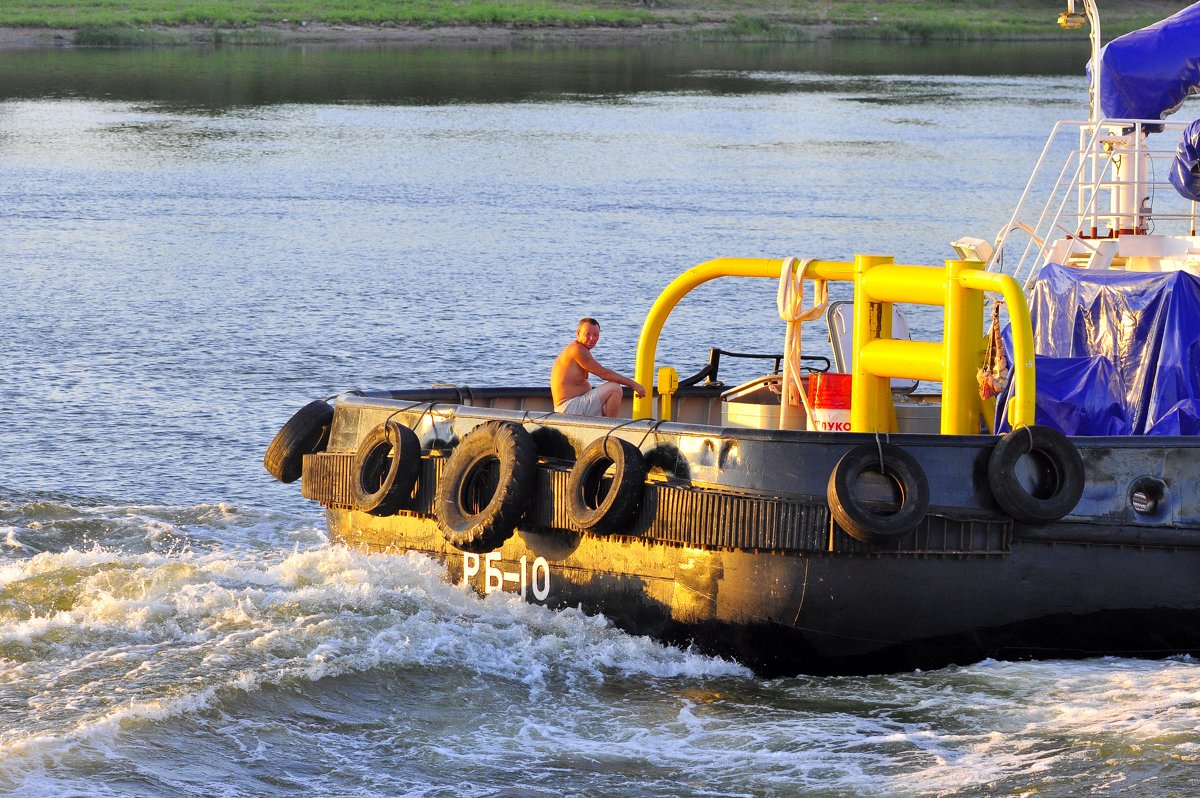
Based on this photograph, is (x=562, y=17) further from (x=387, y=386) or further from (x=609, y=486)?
(x=609, y=486)

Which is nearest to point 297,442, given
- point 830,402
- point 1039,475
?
point 830,402

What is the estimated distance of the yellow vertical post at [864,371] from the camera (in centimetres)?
1080

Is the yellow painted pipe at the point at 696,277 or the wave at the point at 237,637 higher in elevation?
the yellow painted pipe at the point at 696,277

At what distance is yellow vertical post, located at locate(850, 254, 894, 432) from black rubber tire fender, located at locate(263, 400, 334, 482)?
3.57 metres

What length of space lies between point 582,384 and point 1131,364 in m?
3.56

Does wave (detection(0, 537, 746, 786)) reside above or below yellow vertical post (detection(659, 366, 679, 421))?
below

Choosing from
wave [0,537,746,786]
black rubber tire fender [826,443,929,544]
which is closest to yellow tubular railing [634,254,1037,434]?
black rubber tire fender [826,443,929,544]

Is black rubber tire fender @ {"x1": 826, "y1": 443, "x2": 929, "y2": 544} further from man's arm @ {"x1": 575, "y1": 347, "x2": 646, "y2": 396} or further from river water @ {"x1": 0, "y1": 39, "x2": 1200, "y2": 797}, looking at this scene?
man's arm @ {"x1": 575, "y1": 347, "x2": 646, "y2": 396}

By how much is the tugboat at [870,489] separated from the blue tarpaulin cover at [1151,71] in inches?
77.8

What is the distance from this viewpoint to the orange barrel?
11.2m

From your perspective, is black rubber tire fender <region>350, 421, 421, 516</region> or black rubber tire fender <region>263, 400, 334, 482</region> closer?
black rubber tire fender <region>350, 421, 421, 516</region>

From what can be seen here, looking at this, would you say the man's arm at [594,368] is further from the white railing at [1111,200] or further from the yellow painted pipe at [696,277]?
the white railing at [1111,200]

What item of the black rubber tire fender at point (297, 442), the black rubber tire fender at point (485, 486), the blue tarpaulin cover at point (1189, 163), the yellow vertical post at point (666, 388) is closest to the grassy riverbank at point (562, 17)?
the black rubber tire fender at point (297, 442)

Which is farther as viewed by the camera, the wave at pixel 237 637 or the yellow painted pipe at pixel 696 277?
the yellow painted pipe at pixel 696 277
